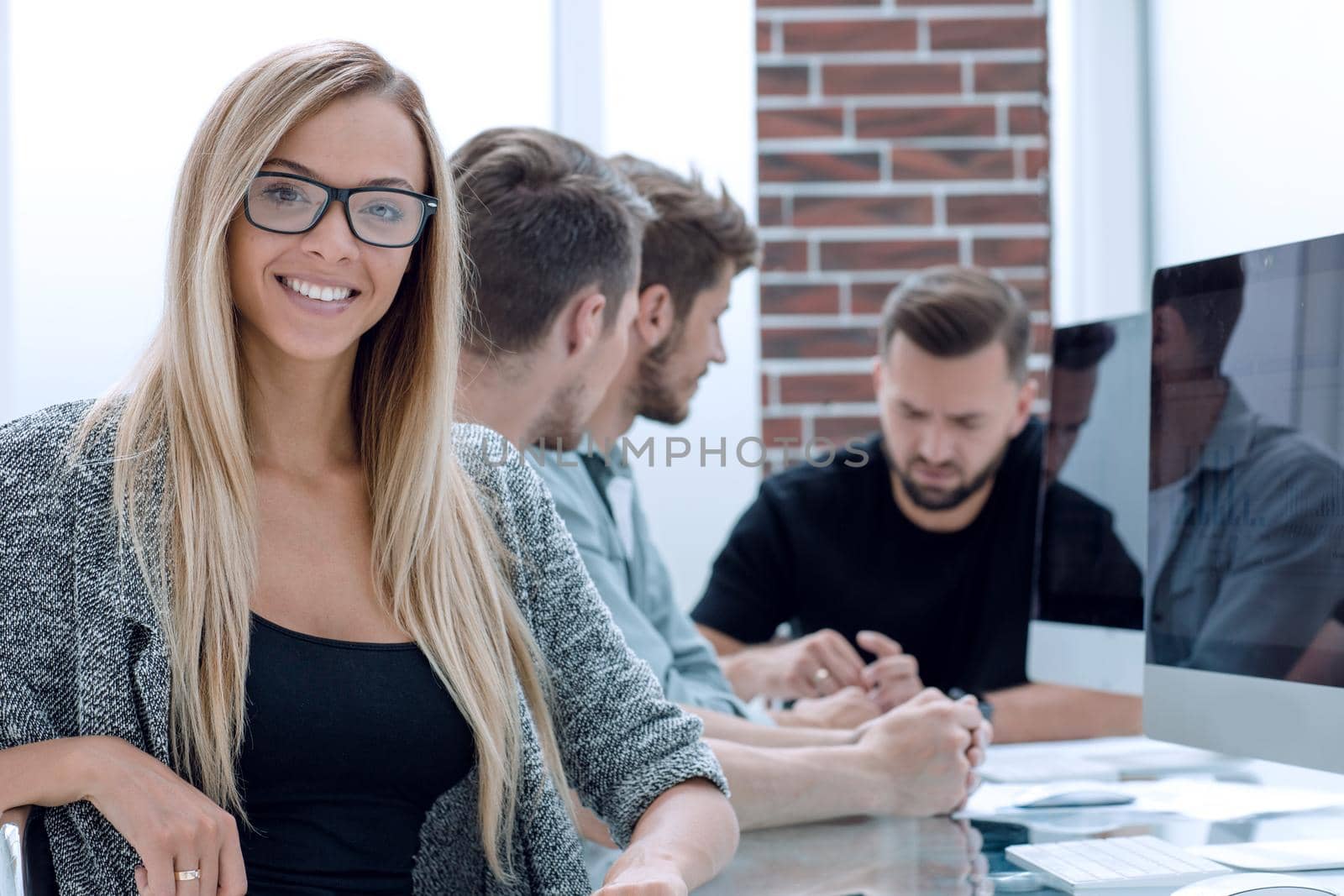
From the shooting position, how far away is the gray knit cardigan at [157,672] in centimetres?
115

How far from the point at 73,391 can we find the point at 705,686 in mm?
1582

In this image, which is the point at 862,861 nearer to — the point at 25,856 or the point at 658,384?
the point at 25,856

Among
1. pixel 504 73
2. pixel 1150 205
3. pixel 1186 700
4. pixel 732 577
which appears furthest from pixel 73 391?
pixel 1150 205

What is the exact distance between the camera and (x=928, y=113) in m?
3.02

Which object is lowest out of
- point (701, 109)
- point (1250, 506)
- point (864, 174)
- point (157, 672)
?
point (157, 672)

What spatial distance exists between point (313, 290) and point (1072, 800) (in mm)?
1043

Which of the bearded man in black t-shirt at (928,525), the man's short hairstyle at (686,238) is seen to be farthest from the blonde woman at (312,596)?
the bearded man in black t-shirt at (928,525)

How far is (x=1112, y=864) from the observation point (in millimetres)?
1219

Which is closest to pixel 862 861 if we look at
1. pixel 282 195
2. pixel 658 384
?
pixel 282 195

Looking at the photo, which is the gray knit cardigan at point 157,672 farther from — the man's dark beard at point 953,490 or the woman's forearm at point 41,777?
the man's dark beard at point 953,490

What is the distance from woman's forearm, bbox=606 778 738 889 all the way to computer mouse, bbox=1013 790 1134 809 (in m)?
0.44

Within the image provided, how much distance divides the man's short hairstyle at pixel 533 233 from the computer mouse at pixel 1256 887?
43.0 inches

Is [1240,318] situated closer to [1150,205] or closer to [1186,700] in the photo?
[1186,700]

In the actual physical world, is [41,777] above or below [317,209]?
below
